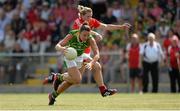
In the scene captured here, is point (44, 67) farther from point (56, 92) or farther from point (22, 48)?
point (56, 92)

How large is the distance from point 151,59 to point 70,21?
531 cm

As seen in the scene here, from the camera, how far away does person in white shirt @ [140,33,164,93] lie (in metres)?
27.6

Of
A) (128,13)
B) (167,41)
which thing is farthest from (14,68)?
(167,41)

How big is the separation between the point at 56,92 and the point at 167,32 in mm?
12774

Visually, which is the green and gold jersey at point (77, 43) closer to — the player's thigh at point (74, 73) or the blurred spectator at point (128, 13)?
the player's thigh at point (74, 73)

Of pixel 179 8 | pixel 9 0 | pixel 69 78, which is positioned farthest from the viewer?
pixel 9 0

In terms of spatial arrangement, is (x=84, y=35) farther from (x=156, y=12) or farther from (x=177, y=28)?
(x=156, y=12)

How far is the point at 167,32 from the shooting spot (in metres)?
29.0

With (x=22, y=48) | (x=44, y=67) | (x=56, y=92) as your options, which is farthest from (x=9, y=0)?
(x=56, y=92)

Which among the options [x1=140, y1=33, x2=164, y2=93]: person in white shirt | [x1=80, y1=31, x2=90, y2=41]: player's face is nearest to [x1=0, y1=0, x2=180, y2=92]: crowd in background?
[x1=140, y1=33, x2=164, y2=93]: person in white shirt

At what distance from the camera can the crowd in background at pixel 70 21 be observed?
29.2 meters

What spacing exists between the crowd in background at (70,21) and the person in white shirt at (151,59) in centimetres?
85

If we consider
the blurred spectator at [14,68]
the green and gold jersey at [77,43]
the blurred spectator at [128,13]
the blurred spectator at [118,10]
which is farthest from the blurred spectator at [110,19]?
the green and gold jersey at [77,43]

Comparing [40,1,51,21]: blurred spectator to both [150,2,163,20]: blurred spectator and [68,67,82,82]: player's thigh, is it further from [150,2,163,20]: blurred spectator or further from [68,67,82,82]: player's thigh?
[68,67,82,82]: player's thigh
